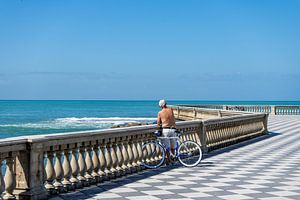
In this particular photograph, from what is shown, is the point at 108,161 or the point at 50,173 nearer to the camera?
the point at 50,173

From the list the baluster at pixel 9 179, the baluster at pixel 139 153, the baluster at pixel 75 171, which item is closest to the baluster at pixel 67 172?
the baluster at pixel 75 171

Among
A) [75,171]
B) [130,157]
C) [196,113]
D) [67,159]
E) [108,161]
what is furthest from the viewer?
[196,113]

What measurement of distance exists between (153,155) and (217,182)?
8.74 ft

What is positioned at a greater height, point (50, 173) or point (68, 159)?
point (68, 159)

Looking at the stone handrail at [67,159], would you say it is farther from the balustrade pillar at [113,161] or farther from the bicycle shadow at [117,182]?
the bicycle shadow at [117,182]

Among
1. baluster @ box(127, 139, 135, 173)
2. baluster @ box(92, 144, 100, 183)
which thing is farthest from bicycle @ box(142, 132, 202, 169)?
baluster @ box(92, 144, 100, 183)

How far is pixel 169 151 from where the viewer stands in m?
13.1

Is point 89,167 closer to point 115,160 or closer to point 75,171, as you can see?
point 75,171

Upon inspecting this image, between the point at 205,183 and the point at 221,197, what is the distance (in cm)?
151

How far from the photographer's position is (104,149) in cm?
1105

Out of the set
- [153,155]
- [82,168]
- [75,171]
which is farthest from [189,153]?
[75,171]

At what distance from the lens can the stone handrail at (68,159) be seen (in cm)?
838

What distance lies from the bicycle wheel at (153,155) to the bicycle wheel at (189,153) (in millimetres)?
502

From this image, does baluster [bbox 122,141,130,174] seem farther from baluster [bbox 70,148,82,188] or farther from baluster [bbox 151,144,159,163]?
baluster [bbox 70,148,82,188]
